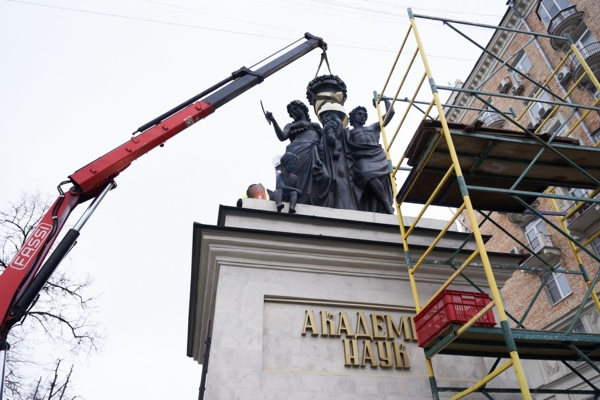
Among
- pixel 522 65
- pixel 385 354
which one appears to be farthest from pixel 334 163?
pixel 522 65

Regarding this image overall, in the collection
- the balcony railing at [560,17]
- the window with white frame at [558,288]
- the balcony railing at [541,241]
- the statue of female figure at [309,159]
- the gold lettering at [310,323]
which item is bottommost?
the gold lettering at [310,323]

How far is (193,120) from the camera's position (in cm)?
1226

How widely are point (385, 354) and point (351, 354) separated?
0.51 metres

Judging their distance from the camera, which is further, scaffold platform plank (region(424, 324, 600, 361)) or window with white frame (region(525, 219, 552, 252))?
window with white frame (region(525, 219, 552, 252))

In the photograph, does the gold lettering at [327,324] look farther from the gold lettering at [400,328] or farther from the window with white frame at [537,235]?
the window with white frame at [537,235]

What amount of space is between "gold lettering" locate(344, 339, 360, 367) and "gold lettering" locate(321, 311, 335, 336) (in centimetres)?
25

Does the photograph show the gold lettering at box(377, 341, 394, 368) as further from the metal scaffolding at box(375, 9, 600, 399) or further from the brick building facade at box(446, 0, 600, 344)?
the brick building facade at box(446, 0, 600, 344)

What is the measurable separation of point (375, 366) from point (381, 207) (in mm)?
4025

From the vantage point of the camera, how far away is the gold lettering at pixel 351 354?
7.26m

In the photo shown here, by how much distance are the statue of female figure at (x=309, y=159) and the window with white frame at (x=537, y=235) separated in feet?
55.8

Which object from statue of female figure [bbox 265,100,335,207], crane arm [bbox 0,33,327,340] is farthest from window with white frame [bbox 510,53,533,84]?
statue of female figure [bbox 265,100,335,207]

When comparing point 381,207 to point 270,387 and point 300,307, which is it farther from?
point 270,387

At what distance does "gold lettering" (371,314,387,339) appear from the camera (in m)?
7.61

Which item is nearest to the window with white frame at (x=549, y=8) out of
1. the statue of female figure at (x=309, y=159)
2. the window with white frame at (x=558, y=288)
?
the window with white frame at (x=558, y=288)
